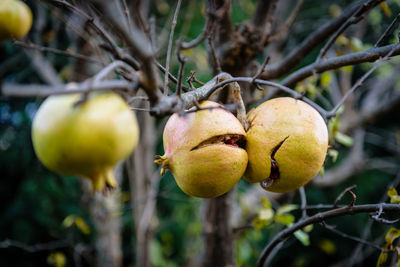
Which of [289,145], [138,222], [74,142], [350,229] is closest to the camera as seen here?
[74,142]

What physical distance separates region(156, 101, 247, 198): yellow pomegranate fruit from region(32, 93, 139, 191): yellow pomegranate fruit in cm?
29

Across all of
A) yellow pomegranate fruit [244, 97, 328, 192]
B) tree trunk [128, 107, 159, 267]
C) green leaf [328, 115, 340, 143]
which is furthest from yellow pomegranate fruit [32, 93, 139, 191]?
tree trunk [128, 107, 159, 267]

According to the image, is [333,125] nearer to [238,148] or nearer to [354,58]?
[354,58]

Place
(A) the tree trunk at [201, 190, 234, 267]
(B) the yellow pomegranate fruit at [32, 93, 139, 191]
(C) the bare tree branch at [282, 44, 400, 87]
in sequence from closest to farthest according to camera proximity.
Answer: (B) the yellow pomegranate fruit at [32, 93, 139, 191] → (C) the bare tree branch at [282, 44, 400, 87] → (A) the tree trunk at [201, 190, 234, 267]

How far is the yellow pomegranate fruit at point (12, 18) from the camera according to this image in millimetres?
945

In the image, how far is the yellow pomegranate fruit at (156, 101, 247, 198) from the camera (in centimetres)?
88

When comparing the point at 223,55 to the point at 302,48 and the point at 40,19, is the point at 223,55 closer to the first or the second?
the point at 302,48

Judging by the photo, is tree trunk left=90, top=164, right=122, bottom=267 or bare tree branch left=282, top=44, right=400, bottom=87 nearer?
bare tree branch left=282, top=44, right=400, bottom=87

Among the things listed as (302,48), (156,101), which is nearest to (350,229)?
(302,48)

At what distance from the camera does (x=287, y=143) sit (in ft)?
2.96

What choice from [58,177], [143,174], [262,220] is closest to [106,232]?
[143,174]

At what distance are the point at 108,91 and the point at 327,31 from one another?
3.87ft

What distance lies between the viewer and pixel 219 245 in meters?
1.66

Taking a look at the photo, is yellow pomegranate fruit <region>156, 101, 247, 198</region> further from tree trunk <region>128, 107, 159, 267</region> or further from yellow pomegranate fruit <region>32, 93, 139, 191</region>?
tree trunk <region>128, 107, 159, 267</region>
